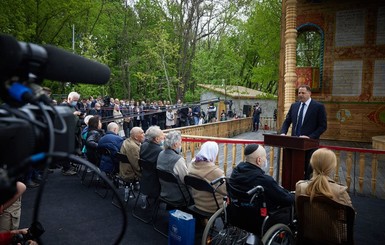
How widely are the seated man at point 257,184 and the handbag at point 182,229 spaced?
0.57 meters

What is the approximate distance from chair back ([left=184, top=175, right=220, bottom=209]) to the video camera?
2355 mm

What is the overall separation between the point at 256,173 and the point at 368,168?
6.13 meters

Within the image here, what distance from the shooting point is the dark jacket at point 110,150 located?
5.23 meters

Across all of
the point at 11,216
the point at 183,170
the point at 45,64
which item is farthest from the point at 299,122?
the point at 45,64

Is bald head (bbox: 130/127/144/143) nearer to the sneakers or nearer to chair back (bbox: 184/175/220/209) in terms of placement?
chair back (bbox: 184/175/220/209)

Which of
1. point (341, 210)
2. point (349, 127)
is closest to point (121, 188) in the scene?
point (341, 210)

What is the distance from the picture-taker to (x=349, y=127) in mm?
11383

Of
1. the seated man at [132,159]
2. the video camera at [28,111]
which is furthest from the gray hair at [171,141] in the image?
the video camera at [28,111]

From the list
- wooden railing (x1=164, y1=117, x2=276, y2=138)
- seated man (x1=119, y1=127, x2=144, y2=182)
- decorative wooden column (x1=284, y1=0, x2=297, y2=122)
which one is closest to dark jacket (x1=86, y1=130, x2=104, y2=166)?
seated man (x1=119, y1=127, x2=144, y2=182)

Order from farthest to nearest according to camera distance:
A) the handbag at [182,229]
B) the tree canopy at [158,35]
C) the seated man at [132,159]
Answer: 1. the tree canopy at [158,35]
2. the seated man at [132,159]
3. the handbag at [182,229]

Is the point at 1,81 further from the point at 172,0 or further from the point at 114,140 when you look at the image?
the point at 172,0

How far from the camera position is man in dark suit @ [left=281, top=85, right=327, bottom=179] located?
454 centimetres

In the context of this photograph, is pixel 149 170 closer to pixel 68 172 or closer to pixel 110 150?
pixel 110 150

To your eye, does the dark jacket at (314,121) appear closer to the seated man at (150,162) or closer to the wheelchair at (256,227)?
the wheelchair at (256,227)
